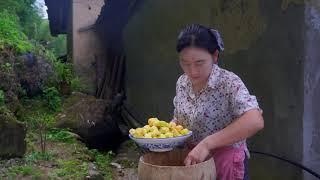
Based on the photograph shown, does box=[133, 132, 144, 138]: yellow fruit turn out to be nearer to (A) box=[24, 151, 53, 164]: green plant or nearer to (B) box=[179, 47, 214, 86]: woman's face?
(B) box=[179, 47, 214, 86]: woman's face

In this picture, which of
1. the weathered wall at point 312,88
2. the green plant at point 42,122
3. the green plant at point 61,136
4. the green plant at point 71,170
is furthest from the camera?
the green plant at point 42,122

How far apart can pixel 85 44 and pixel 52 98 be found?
3.30m

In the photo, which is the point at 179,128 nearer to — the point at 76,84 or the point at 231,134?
the point at 231,134

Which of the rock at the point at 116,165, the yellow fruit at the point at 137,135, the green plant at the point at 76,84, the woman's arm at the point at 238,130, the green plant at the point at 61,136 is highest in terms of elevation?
the woman's arm at the point at 238,130

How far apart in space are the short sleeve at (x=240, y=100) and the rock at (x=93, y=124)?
21.9 ft

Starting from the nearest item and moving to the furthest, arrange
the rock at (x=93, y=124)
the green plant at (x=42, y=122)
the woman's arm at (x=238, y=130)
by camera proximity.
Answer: the woman's arm at (x=238, y=130) → the green plant at (x=42, y=122) → the rock at (x=93, y=124)

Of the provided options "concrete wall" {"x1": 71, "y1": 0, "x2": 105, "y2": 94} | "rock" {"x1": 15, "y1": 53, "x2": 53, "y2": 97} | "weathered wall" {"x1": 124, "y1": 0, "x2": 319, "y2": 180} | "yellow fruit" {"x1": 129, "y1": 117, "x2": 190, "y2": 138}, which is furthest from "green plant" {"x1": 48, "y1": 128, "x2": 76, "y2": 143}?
"yellow fruit" {"x1": 129, "y1": 117, "x2": 190, "y2": 138}

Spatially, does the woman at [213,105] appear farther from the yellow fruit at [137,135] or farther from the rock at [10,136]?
the rock at [10,136]

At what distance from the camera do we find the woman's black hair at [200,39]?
93.9 inches

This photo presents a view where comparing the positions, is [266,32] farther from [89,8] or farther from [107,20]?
[89,8]

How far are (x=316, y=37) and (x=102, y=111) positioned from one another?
20.6ft

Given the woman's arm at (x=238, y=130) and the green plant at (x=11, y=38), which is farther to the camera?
the green plant at (x=11, y=38)

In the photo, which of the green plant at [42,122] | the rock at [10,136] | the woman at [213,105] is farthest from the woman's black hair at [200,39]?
the green plant at [42,122]

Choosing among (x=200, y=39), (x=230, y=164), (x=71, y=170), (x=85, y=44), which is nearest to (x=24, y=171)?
(x=71, y=170)
